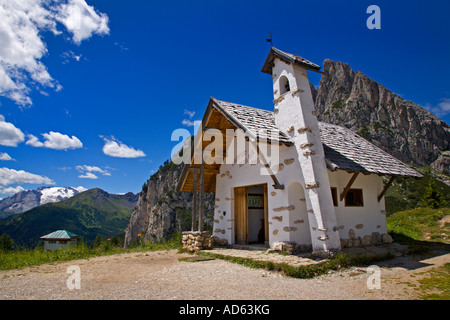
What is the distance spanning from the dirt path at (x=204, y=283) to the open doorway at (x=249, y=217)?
393 cm

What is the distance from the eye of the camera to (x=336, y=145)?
1060 cm

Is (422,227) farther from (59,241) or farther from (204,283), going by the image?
(59,241)

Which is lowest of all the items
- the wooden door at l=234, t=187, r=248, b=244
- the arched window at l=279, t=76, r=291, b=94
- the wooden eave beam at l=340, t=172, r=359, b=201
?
the wooden door at l=234, t=187, r=248, b=244

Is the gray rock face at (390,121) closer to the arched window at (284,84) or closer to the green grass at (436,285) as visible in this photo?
the arched window at (284,84)

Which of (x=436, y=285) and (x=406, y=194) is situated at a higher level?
(x=406, y=194)

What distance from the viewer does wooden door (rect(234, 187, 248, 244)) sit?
453 inches

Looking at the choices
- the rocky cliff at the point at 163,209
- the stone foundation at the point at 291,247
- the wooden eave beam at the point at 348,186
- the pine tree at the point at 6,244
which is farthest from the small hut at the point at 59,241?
the rocky cliff at the point at 163,209

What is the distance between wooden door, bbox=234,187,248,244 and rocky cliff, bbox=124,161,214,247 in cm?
5176

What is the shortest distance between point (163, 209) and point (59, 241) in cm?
7770

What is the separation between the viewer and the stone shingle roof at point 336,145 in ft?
28.3

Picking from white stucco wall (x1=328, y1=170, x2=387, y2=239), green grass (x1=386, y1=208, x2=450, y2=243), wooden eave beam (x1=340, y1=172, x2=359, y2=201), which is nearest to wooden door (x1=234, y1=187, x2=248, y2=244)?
white stucco wall (x1=328, y1=170, x2=387, y2=239)

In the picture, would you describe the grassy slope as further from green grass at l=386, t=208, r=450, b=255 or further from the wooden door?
the wooden door

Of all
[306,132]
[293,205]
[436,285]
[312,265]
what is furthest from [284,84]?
[436,285]
